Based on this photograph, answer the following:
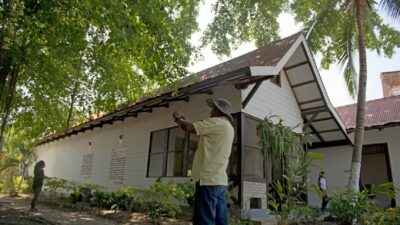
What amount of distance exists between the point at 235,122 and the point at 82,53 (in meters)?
3.98

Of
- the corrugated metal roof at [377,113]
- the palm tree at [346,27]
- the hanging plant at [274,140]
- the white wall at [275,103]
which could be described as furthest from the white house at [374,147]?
the hanging plant at [274,140]

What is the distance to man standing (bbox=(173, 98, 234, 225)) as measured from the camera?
2953 millimetres

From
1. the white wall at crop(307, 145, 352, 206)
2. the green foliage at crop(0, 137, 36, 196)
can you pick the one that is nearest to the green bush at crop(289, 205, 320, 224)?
the white wall at crop(307, 145, 352, 206)

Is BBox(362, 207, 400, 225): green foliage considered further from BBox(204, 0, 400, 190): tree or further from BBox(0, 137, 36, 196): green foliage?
BBox(0, 137, 36, 196): green foliage

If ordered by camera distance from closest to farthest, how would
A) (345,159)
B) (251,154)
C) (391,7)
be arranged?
(251,154)
(391,7)
(345,159)

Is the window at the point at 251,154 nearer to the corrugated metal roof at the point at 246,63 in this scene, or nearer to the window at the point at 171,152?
the corrugated metal roof at the point at 246,63

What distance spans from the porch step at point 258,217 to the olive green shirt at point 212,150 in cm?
408

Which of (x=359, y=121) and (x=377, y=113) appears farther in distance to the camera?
(x=377, y=113)

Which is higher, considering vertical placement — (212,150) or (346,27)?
(346,27)

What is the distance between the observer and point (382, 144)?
37.6 ft

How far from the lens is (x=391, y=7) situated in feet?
31.1

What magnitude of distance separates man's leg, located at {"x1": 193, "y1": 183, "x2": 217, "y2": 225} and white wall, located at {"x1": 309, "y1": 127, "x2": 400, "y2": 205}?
931cm

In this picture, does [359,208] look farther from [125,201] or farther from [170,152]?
[125,201]

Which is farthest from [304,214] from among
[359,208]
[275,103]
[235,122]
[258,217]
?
[275,103]
